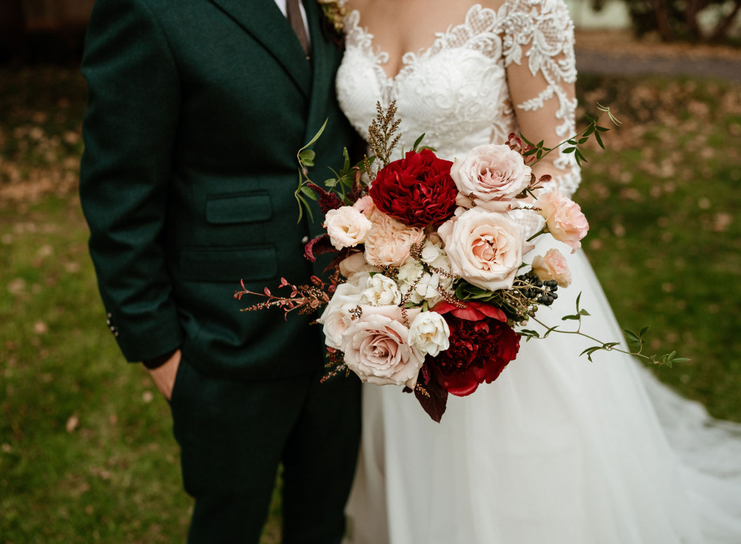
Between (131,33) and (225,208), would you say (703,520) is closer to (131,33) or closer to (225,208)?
(225,208)

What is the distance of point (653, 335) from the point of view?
13.8ft

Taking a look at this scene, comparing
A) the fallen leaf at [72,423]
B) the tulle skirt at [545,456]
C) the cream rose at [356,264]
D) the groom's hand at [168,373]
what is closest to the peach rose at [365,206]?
the cream rose at [356,264]

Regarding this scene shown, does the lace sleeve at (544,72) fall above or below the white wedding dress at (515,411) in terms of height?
above

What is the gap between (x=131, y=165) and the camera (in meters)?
1.69

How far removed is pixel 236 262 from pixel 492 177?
3.02 ft

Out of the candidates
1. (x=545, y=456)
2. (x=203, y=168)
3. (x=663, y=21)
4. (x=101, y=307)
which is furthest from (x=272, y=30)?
(x=663, y=21)

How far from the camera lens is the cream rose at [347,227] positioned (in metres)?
1.29

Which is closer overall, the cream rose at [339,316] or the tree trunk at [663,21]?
the cream rose at [339,316]

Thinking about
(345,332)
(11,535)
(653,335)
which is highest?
(345,332)

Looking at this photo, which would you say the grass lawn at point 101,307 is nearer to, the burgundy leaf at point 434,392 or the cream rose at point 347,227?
the burgundy leaf at point 434,392

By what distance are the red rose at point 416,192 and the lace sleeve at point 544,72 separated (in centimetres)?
60

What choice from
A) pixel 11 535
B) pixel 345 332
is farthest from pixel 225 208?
pixel 11 535

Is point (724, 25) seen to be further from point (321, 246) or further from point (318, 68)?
point (321, 246)

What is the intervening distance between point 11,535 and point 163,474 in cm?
75
